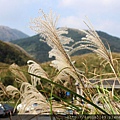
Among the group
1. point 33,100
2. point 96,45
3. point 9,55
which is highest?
point 9,55

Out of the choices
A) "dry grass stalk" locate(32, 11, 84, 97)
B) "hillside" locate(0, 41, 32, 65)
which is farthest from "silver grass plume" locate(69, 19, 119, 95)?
"hillside" locate(0, 41, 32, 65)

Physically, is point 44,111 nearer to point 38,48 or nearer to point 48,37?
point 48,37

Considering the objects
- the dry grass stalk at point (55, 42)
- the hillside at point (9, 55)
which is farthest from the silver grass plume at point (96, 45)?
the hillside at point (9, 55)

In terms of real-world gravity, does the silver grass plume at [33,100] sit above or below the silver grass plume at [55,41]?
below

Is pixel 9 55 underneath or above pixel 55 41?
above

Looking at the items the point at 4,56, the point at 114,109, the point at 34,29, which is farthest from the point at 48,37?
the point at 4,56

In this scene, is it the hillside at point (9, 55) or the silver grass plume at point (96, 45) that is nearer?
the silver grass plume at point (96, 45)

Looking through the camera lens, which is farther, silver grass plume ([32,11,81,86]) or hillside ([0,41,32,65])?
hillside ([0,41,32,65])

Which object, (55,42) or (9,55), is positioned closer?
(55,42)

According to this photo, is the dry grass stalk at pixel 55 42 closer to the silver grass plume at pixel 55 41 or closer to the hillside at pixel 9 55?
the silver grass plume at pixel 55 41

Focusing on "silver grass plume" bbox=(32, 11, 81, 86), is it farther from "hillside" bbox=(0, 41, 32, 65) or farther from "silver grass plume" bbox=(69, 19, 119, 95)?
"hillside" bbox=(0, 41, 32, 65)

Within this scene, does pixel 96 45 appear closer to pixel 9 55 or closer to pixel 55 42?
pixel 55 42

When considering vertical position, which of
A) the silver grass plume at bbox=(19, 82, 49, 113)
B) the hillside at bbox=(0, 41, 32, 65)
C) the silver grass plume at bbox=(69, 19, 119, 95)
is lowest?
the silver grass plume at bbox=(19, 82, 49, 113)

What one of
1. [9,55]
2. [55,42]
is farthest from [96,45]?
[9,55]
